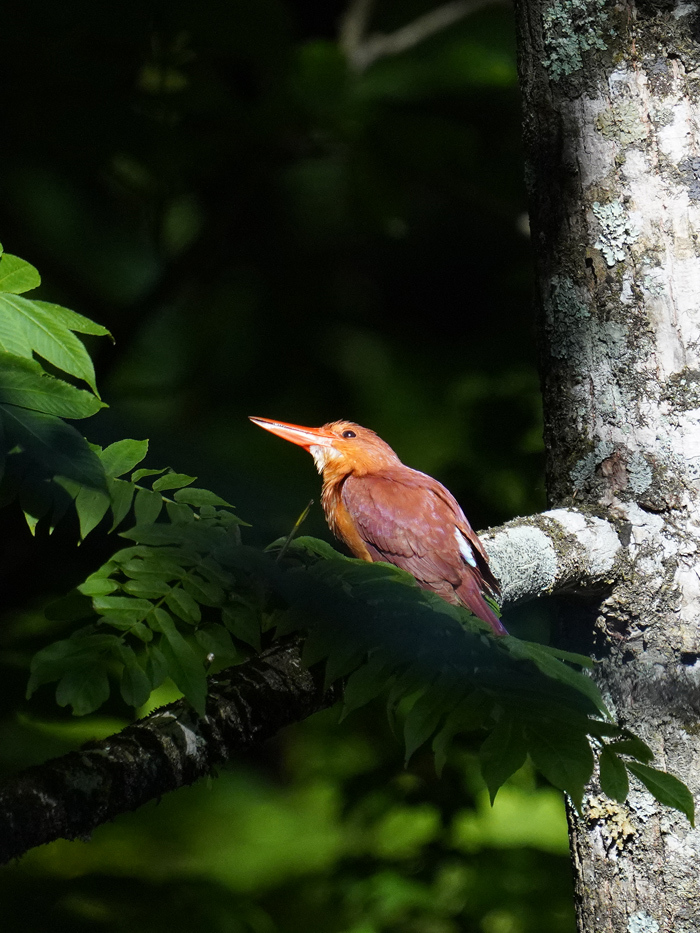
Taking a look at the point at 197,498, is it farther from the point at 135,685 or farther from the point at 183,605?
the point at 135,685

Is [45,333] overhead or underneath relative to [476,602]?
overhead

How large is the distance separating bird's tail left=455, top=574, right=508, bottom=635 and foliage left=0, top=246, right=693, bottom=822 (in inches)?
21.0

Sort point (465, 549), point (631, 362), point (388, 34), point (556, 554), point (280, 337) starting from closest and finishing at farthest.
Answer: point (556, 554), point (631, 362), point (465, 549), point (280, 337), point (388, 34)

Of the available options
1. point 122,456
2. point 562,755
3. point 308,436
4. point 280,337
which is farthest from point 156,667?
point 280,337

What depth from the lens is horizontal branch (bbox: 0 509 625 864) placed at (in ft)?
3.10

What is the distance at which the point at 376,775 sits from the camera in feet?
8.63

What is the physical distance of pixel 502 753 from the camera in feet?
3.42

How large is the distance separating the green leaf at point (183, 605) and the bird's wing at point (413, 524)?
0.89m

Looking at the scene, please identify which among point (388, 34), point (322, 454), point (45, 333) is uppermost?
point (388, 34)

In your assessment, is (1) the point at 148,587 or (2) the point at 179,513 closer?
(1) the point at 148,587

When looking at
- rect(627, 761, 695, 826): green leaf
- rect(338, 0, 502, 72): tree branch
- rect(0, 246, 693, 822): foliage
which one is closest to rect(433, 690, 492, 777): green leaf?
rect(0, 246, 693, 822): foliage

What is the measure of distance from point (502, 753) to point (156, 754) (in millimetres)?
420

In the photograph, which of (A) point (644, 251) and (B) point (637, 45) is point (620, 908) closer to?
(A) point (644, 251)

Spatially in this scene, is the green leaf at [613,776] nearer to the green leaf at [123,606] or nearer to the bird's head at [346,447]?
the green leaf at [123,606]
